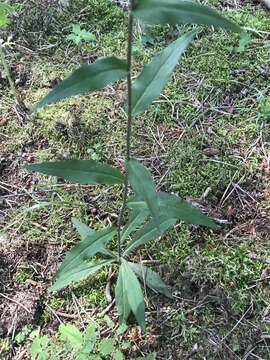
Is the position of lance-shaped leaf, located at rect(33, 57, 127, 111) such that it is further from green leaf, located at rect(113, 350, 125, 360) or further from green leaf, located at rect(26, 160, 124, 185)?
green leaf, located at rect(113, 350, 125, 360)

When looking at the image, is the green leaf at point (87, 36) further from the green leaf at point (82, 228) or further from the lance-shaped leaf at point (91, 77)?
the lance-shaped leaf at point (91, 77)

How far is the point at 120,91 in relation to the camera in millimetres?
2455

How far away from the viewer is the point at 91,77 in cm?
120

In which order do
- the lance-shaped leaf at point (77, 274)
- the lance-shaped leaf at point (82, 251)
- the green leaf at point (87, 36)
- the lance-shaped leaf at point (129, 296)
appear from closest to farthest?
the lance-shaped leaf at point (82, 251) < the lance-shaped leaf at point (129, 296) < the lance-shaped leaf at point (77, 274) < the green leaf at point (87, 36)

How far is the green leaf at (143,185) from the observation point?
1245 mm

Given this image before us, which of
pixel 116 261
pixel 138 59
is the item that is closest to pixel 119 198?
pixel 116 261

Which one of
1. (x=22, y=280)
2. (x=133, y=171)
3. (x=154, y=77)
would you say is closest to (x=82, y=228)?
(x=22, y=280)

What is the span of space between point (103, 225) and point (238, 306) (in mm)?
624

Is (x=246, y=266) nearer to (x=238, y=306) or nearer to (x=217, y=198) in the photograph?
(x=238, y=306)

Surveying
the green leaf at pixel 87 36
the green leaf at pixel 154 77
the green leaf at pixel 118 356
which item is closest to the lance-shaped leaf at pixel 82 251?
the green leaf at pixel 118 356

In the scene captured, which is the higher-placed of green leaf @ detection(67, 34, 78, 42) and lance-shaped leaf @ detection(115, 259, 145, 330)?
green leaf @ detection(67, 34, 78, 42)

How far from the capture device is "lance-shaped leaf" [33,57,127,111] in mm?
1177

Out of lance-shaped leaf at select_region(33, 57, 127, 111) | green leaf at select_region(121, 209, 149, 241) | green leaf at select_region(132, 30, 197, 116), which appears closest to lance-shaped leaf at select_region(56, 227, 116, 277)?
green leaf at select_region(121, 209, 149, 241)

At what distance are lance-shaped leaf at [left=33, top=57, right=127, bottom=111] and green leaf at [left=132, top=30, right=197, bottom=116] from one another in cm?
13
